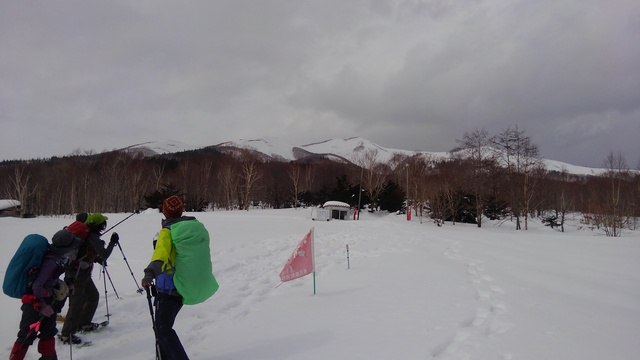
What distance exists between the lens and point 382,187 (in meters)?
47.3

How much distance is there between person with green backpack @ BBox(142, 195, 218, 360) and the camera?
3367 millimetres

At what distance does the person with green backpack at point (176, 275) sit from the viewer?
337 centimetres

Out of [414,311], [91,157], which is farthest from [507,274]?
[91,157]

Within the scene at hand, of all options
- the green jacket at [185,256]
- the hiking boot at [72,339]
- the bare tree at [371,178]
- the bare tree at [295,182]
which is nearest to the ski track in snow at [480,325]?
the green jacket at [185,256]

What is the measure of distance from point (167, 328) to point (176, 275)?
0.59 m

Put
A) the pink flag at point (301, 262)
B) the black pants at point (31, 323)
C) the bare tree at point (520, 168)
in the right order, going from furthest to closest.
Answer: the bare tree at point (520, 168) < the pink flag at point (301, 262) < the black pants at point (31, 323)

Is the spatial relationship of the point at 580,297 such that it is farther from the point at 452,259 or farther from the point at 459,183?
the point at 459,183

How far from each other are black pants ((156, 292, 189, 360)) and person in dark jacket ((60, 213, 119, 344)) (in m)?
1.97

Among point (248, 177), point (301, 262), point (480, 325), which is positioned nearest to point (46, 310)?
point (301, 262)

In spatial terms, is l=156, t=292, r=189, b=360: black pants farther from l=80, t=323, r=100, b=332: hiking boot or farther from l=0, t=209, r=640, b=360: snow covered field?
l=80, t=323, r=100, b=332: hiking boot

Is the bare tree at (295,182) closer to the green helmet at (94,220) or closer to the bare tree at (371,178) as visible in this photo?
the bare tree at (371,178)

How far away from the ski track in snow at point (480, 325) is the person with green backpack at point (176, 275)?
10.1 feet

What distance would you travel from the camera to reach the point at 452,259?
10.8m

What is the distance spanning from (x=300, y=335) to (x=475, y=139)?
3537 cm
